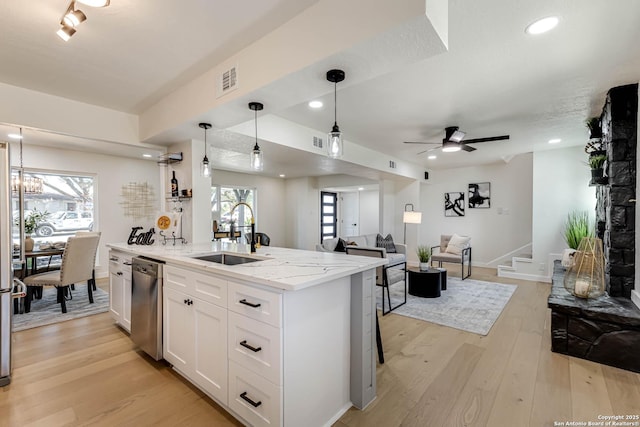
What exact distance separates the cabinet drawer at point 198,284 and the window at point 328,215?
7.16m

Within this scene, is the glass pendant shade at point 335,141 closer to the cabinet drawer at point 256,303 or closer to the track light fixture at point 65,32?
the cabinet drawer at point 256,303

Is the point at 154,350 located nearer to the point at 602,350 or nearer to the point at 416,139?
the point at 602,350

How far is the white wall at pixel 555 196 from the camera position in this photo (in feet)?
16.8

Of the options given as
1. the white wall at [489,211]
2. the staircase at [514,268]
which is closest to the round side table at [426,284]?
the staircase at [514,268]

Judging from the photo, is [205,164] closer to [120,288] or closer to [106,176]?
[120,288]

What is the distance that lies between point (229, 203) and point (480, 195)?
6.38 m

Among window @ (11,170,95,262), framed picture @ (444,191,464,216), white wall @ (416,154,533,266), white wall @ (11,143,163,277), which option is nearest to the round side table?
white wall @ (416,154,533,266)

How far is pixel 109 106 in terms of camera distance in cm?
330

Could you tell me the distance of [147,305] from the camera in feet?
8.04

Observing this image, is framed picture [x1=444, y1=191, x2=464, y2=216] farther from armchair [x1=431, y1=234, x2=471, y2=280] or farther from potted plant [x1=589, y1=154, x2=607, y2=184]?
potted plant [x1=589, y1=154, x2=607, y2=184]

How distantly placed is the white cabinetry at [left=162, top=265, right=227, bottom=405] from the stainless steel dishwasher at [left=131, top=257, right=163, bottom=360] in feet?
0.25

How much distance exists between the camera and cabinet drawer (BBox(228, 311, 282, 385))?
1.49 meters

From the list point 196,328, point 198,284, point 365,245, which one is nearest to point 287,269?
point 198,284

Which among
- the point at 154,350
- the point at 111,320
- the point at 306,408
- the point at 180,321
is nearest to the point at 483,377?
the point at 306,408
